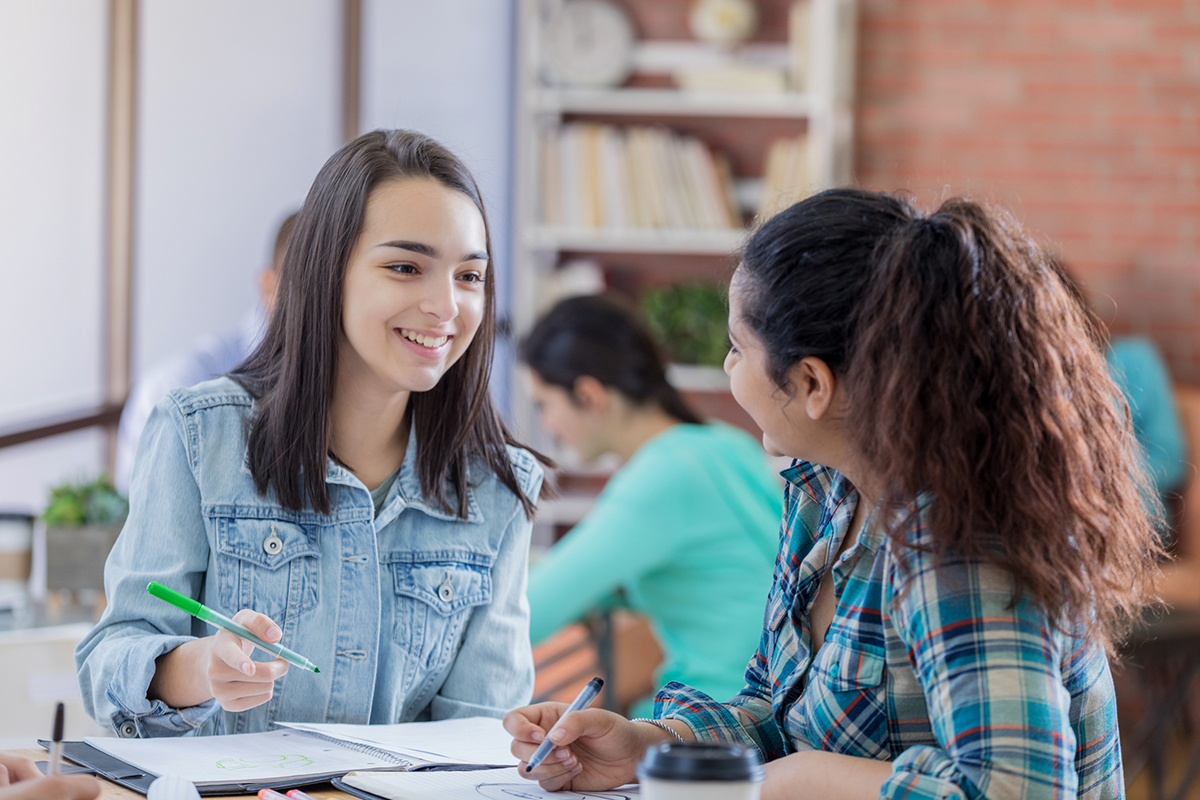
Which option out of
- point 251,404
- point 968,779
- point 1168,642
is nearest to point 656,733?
point 968,779

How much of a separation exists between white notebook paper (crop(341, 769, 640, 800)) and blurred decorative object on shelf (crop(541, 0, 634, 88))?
348cm

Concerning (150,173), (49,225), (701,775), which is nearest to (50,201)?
(49,225)

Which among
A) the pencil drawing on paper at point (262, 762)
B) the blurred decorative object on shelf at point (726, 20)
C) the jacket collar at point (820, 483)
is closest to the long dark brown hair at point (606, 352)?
the jacket collar at point (820, 483)

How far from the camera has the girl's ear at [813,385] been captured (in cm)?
106

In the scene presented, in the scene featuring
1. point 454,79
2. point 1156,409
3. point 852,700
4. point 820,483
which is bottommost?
point 1156,409

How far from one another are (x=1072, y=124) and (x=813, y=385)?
3.70m

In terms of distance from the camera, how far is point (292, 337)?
1348 mm

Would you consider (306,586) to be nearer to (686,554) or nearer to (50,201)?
(686,554)

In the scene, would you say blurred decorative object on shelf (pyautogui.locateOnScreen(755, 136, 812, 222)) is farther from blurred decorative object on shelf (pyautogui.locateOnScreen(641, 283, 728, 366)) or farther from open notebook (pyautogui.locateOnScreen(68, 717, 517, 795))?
open notebook (pyautogui.locateOnScreen(68, 717, 517, 795))

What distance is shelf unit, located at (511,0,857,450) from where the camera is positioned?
13.5 ft

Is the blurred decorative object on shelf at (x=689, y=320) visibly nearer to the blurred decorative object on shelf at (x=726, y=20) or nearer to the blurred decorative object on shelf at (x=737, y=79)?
the blurred decorative object on shelf at (x=737, y=79)

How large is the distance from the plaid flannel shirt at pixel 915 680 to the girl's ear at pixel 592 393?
1.28 metres

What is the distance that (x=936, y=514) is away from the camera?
94 centimetres

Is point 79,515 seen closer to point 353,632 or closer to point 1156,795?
point 353,632
